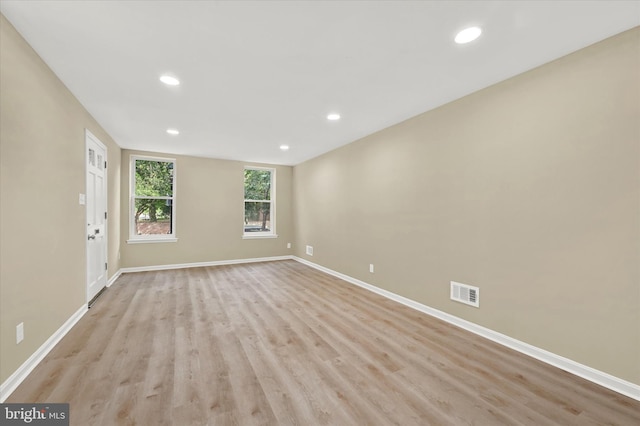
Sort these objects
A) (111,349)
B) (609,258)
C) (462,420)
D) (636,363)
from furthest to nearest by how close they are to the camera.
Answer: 1. (111,349)
2. (609,258)
3. (636,363)
4. (462,420)

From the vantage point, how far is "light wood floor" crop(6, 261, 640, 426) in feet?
5.46

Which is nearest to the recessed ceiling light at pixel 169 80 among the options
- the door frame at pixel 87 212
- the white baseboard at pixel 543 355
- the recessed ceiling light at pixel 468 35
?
the door frame at pixel 87 212

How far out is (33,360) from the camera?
6.93ft

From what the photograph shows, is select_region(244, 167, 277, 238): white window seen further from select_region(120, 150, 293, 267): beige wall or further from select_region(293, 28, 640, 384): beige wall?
select_region(293, 28, 640, 384): beige wall

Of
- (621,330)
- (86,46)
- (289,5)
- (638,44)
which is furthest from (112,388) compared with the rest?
(638,44)

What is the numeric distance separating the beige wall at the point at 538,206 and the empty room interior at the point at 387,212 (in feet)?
0.05

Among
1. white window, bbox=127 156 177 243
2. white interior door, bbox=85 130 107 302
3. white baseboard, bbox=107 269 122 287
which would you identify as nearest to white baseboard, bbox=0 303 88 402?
white interior door, bbox=85 130 107 302

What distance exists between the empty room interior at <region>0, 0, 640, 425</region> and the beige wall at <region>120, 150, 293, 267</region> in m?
1.68

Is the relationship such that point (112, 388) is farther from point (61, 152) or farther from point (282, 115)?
point (282, 115)

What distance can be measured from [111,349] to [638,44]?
15.7 feet

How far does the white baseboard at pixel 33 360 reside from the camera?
178 centimetres

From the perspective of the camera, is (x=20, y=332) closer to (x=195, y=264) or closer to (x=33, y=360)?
(x=33, y=360)

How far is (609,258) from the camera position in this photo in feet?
6.41

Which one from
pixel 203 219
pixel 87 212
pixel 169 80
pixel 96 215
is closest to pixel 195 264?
pixel 203 219
